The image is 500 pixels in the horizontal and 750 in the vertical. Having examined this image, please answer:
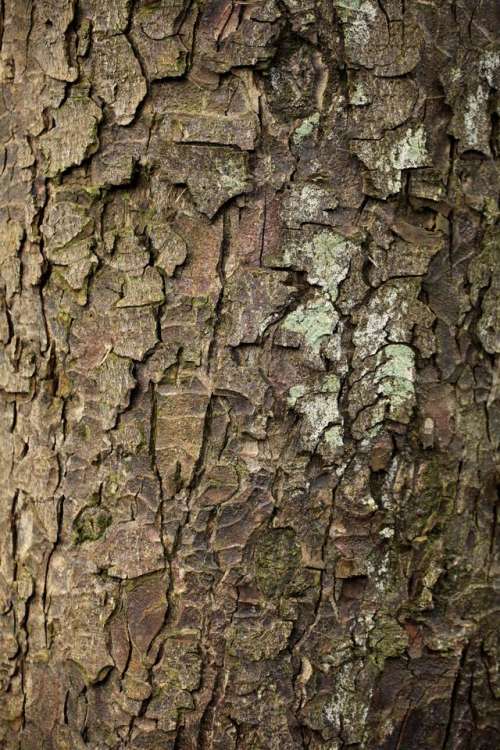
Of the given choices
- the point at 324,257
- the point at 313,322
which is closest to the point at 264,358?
the point at 313,322

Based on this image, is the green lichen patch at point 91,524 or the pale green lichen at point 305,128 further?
the green lichen patch at point 91,524

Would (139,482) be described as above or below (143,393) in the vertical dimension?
below

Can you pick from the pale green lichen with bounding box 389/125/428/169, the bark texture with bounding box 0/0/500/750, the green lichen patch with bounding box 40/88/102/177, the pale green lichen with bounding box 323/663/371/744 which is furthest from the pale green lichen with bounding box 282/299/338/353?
the pale green lichen with bounding box 323/663/371/744

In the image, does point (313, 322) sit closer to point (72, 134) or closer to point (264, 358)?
point (264, 358)

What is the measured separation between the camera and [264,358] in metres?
1.65

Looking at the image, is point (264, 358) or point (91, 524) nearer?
point (264, 358)

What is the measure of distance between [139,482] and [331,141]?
771 millimetres

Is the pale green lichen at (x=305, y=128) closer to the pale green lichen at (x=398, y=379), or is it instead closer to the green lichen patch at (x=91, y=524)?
the pale green lichen at (x=398, y=379)

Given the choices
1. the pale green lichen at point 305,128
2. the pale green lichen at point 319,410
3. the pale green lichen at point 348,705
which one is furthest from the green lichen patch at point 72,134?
the pale green lichen at point 348,705

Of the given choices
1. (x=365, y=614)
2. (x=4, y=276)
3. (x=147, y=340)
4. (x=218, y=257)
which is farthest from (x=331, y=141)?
(x=365, y=614)

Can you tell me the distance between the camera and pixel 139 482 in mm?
1705

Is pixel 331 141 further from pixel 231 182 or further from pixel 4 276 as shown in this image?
pixel 4 276

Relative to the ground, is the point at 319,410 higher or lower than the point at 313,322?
lower

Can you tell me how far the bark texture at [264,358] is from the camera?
1627mm
